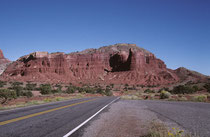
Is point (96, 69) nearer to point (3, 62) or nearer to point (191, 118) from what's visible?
point (3, 62)

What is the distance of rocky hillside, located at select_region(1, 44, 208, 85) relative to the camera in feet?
286

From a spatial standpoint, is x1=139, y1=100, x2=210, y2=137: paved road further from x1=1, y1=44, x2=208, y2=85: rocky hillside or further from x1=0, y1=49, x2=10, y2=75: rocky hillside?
x1=0, y1=49, x2=10, y2=75: rocky hillside

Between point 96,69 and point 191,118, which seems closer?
point 191,118

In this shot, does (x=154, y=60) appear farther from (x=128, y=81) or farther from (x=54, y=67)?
(x=54, y=67)

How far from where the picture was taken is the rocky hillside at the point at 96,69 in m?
87.3

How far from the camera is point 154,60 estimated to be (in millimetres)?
101375

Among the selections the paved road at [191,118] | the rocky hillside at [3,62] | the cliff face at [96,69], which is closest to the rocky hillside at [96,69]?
the cliff face at [96,69]

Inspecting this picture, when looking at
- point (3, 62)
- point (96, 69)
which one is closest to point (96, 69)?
point (96, 69)

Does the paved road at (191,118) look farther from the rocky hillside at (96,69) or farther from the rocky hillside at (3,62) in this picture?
the rocky hillside at (3,62)

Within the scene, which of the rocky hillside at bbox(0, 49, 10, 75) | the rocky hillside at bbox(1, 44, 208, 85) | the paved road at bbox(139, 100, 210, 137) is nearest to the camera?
the paved road at bbox(139, 100, 210, 137)

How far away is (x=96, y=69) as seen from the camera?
102500 millimetres

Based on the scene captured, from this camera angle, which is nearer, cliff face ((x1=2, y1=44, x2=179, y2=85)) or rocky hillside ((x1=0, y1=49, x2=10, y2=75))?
cliff face ((x1=2, y1=44, x2=179, y2=85))

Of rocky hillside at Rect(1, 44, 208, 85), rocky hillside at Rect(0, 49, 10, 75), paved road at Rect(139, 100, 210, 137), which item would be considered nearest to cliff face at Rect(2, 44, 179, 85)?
rocky hillside at Rect(1, 44, 208, 85)

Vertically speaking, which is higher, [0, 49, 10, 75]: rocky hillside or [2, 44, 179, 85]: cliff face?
[0, 49, 10, 75]: rocky hillside
